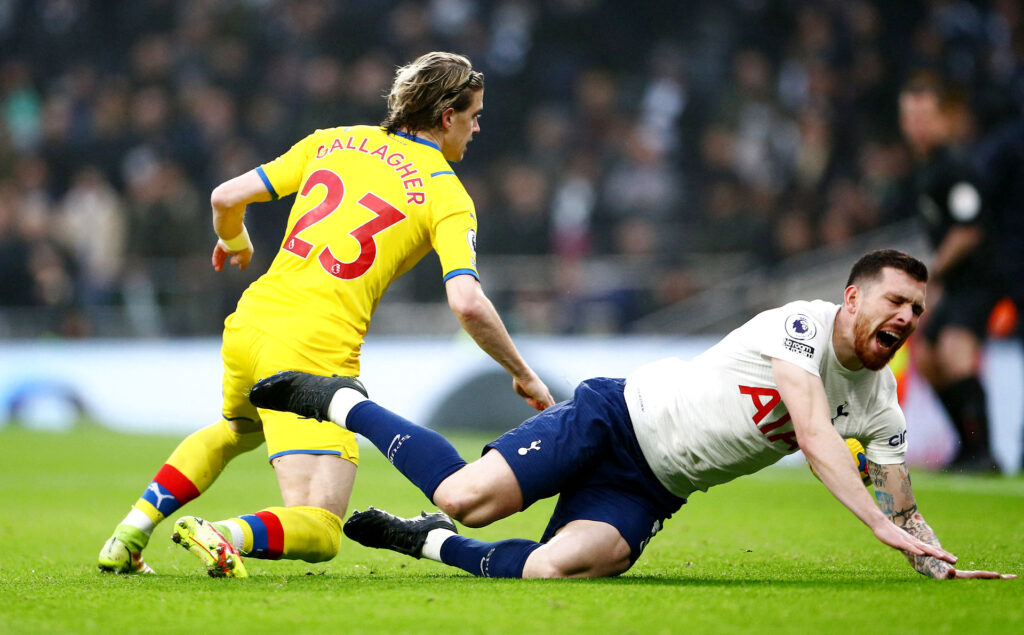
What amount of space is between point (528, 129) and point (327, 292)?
11.0m

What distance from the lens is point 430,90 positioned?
14.6 feet

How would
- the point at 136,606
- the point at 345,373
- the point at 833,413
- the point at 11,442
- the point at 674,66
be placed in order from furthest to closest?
1. the point at 674,66
2. the point at 11,442
3. the point at 345,373
4. the point at 833,413
5. the point at 136,606

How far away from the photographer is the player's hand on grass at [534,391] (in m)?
4.29

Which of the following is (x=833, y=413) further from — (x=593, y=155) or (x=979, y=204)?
(x=593, y=155)

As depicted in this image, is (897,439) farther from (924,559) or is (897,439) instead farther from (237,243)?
(237,243)

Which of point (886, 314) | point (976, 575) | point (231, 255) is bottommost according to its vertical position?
point (976, 575)

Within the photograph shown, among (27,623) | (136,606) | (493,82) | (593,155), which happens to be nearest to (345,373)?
(136,606)

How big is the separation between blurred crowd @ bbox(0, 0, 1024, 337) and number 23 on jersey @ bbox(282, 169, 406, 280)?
25.9 feet

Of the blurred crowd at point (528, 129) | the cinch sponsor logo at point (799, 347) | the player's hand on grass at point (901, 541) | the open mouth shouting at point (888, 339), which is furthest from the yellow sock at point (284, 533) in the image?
the blurred crowd at point (528, 129)

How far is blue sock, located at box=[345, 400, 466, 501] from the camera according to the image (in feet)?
13.3

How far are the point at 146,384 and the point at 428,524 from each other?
1039 cm

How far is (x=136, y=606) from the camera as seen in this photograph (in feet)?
11.2

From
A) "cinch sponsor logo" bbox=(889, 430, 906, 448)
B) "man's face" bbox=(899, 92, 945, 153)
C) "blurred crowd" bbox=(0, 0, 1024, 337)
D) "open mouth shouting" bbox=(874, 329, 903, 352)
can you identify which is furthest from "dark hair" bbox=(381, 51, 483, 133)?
"blurred crowd" bbox=(0, 0, 1024, 337)

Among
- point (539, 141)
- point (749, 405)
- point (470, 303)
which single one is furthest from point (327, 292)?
point (539, 141)
